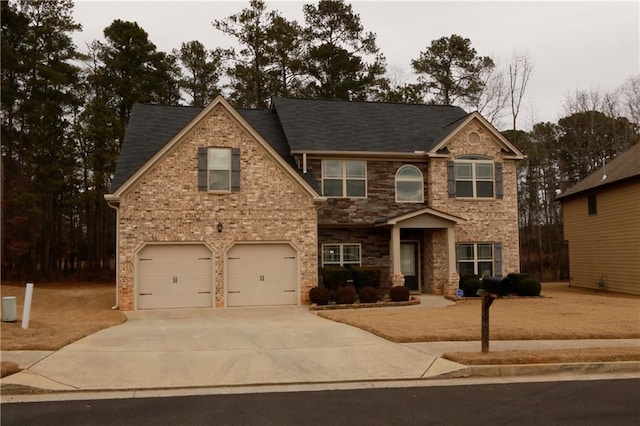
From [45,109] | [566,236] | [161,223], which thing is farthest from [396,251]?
[45,109]

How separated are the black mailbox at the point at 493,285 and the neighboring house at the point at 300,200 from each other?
429 inches

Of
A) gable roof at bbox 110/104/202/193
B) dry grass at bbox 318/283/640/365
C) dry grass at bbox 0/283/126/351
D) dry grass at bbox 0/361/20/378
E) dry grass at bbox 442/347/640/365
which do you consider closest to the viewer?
dry grass at bbox 0/361/20/378

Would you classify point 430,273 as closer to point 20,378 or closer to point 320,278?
point 320,278

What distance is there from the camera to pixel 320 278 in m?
22.9

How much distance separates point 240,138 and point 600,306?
524 inches

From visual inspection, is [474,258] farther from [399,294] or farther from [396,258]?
[399,294]

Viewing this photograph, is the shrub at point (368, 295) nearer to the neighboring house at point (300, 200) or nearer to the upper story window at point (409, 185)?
the neighboring house at point (300, 200)

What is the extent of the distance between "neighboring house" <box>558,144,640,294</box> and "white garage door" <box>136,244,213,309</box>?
1701 cm

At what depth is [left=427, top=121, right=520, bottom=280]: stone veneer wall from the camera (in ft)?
79.5

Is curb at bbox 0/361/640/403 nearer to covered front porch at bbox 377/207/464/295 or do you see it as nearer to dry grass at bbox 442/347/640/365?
dry grass at bbox 442/347/640/365

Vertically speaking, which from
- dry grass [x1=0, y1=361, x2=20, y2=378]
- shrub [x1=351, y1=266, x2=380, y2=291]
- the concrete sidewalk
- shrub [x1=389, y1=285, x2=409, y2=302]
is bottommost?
the concrete sidewalk

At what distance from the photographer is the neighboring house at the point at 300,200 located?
19781 millimetres

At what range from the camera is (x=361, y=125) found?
84.7 feet

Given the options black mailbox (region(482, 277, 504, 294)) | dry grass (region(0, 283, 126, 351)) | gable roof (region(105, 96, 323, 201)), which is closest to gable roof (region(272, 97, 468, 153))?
gable roof (region(105, 96, 323, 201))
